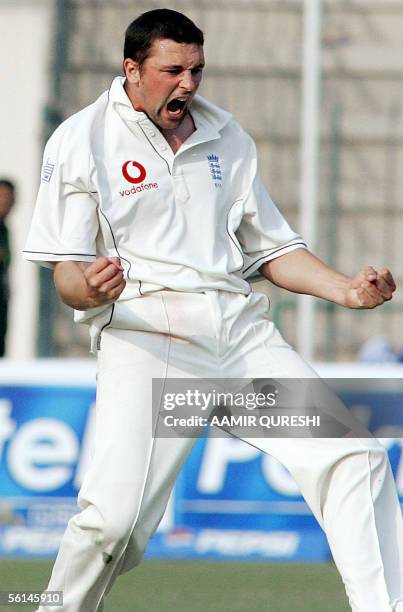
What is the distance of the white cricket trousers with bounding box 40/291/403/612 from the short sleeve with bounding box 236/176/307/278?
0.89 ft

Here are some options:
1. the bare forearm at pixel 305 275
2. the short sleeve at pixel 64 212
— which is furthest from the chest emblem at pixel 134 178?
the bare forearm at pixel 305 275

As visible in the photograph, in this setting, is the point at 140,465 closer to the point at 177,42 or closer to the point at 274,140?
the point at 177,42

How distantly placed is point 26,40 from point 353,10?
2603mm

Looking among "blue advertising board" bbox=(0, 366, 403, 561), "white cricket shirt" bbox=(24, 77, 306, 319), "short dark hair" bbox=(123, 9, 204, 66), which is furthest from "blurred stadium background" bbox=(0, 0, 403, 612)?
"short dark hair" bbox=(123, 9, 204, 66)

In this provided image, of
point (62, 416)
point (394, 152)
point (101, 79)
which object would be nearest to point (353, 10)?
point (394, 152)

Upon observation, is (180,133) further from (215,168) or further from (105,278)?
(105,278)

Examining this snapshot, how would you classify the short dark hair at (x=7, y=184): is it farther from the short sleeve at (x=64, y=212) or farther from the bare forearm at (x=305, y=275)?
the short sleeve at (x=64, y=212)

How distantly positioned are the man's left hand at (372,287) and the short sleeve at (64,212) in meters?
0.87

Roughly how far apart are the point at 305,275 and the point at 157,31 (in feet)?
3.26

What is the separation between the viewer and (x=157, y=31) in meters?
4.55

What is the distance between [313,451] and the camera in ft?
14.8

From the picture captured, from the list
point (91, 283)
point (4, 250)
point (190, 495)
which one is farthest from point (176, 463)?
point (4, 250)

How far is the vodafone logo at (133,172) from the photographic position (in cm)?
457

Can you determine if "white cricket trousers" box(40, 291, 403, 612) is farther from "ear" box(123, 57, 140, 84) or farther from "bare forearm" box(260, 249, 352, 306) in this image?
"ear" box(123, 57, 140, 84)
